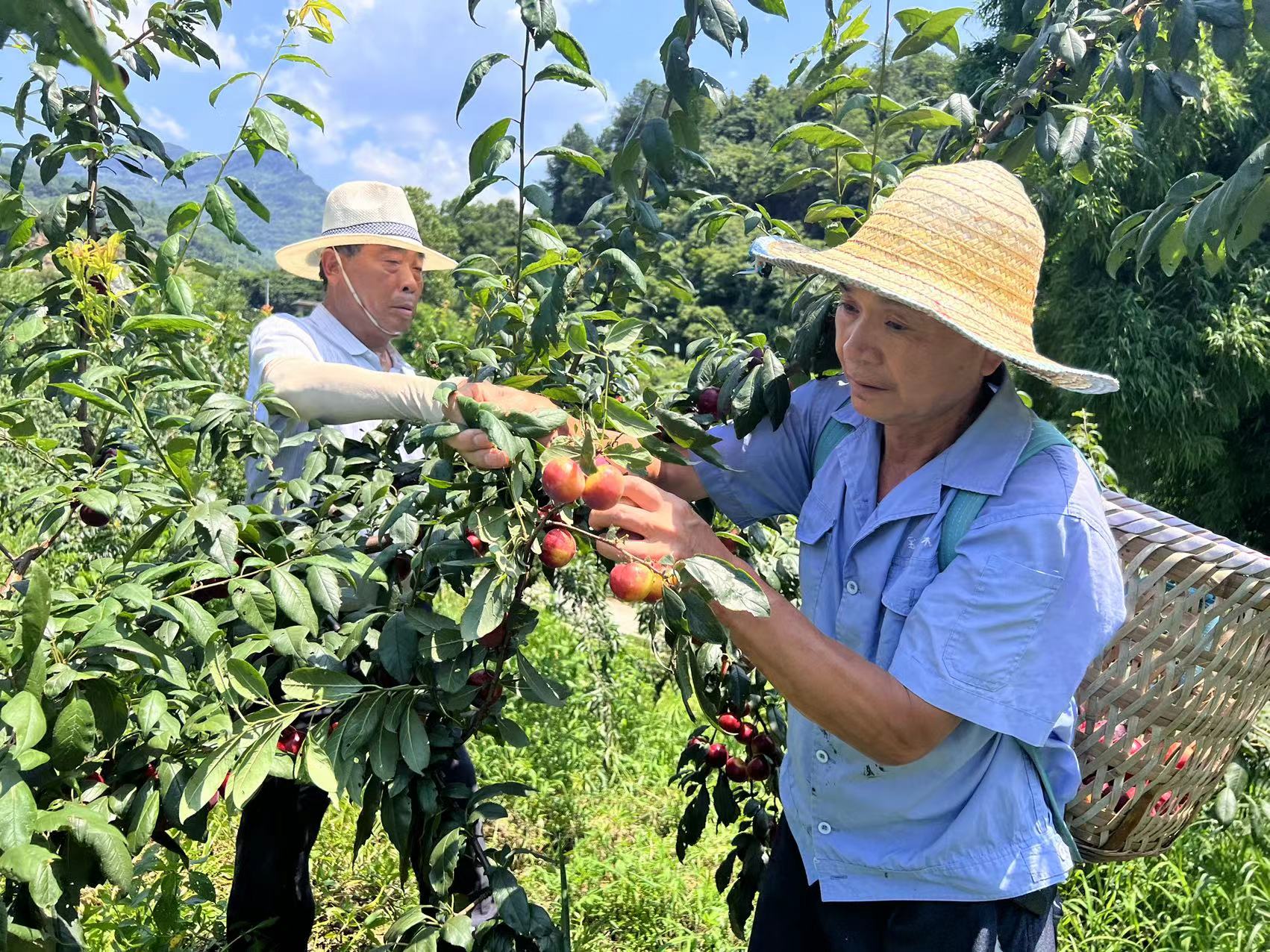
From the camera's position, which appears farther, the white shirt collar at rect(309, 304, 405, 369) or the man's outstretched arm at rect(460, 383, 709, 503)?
the white shirt collar at rect(309, 304, 405, 369)

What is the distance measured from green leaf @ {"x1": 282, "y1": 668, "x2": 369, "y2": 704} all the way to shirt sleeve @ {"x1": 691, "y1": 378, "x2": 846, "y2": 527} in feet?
1.83

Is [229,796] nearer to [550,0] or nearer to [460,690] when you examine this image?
[460,690]

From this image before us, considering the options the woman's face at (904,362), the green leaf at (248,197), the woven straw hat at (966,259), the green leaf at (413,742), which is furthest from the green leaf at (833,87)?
the green leaf at (413,742)

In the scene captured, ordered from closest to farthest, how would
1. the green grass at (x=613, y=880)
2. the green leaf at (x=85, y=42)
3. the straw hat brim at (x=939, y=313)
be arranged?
1. the green leaf at (x=85, y=42)
2. the straw hat brim at (x=939, y=313)
3. the green grass at (x=613, y=880)

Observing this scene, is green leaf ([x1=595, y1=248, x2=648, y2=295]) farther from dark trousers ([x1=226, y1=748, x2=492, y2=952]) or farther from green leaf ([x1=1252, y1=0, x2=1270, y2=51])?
dark trousers ([x1=226, y1=748, x2=492, y2=952])

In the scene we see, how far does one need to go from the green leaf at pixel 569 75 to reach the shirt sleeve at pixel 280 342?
2.44 feet

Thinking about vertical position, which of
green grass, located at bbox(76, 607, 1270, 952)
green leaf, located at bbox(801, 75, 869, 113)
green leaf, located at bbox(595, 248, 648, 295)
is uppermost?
green leaf, located at bbox(801, 75, 869, 113)

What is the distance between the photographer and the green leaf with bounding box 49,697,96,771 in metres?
1.04

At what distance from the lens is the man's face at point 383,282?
206cm

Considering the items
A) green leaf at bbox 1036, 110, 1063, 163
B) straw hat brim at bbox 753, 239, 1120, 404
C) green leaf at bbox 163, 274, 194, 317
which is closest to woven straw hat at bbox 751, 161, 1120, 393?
straw hat brim at bbox 753, 239, 1120, 404

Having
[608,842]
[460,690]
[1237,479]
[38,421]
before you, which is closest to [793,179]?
[460,690]

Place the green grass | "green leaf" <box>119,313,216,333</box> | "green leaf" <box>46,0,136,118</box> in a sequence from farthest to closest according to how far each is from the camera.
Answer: the green grass, "green leaf" <box>119,313,216,333</box>, "green leaf" <box>46,0,136,118</box>

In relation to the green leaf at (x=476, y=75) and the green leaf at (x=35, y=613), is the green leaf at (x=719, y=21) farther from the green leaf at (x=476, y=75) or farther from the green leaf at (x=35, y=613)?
the green leaf at (x=35, y=613)

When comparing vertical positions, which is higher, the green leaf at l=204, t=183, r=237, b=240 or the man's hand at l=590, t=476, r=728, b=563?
the green leaf at l=204, t=183, r=237, b=240
